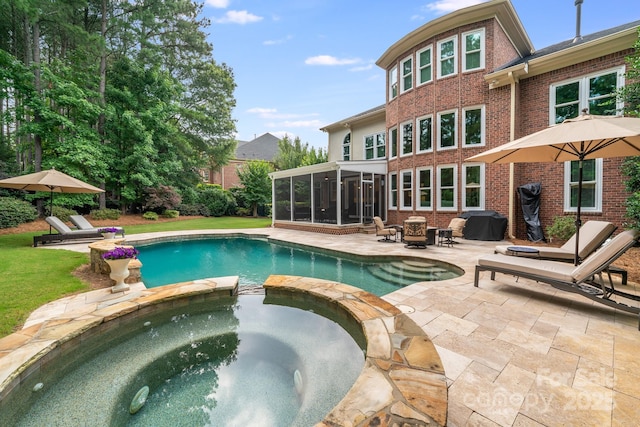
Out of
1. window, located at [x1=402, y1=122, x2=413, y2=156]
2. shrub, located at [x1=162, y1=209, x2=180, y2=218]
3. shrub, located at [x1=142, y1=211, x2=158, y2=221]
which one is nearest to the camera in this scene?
window, located at [x1=402, y1=122, x2=413, y2=156]

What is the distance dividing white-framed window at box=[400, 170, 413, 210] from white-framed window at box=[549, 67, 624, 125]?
17.0 ft

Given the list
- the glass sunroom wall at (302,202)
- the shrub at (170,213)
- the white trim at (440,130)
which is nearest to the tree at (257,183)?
the shrub at (170,213)

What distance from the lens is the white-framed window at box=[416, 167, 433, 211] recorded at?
11367mm

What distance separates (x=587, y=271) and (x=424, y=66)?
1083cm

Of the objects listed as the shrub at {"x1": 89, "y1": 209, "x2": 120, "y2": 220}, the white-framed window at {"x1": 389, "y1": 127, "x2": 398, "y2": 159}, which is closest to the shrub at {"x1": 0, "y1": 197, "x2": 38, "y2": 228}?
the shrub at {"x1": 89, "y1": 209, "x2": 120, "y2": 220}

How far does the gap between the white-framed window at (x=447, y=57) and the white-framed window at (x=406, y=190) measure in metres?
4.23

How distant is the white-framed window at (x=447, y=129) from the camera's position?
34.9 ft

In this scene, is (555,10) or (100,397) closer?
(100,397)

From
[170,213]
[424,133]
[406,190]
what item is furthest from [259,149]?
[424,133]

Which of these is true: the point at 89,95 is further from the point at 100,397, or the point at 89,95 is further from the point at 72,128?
the point at 100,397

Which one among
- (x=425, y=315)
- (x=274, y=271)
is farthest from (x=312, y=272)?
(x=425, y=315)

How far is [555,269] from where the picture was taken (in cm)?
372

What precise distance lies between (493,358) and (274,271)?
5.24 meters

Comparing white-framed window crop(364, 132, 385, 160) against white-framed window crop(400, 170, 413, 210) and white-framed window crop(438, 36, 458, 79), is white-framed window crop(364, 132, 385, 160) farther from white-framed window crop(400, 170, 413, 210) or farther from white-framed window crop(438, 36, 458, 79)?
white-framed window crop(438, 36, 458, 79)
